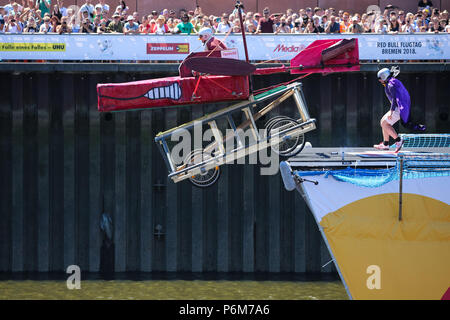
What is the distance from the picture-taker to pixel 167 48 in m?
20.2

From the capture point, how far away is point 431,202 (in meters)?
13.2

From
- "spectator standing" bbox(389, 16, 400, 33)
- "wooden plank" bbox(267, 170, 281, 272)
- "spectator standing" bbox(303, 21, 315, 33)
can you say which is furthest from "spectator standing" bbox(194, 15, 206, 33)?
"spectator standing" bbox(389, 16, 400, 33)

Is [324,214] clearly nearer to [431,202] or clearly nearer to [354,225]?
[354,225]

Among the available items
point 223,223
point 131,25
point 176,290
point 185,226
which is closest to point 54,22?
point 131,25

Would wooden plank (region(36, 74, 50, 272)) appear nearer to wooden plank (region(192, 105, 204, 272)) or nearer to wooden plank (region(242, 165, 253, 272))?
wooden plank (region(192, 105, 204, 272))

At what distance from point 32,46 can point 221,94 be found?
7057 mm

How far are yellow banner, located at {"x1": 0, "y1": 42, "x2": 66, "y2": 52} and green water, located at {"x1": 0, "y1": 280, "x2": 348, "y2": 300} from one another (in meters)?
6.30

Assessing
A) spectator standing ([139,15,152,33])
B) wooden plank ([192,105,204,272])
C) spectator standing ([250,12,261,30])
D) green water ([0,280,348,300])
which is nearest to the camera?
green water ([0,280,348,300])

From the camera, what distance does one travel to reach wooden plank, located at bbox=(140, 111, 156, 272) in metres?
20.3

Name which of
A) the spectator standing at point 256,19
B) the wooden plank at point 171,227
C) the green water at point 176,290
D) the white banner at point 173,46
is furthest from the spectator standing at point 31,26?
the green water at point 176,290

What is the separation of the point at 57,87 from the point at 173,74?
11.0ft

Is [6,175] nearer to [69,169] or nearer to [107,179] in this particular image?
[69,169]

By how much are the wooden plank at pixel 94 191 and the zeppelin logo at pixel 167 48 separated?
175 cm

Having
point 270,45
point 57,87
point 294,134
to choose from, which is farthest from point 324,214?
point 57,87
